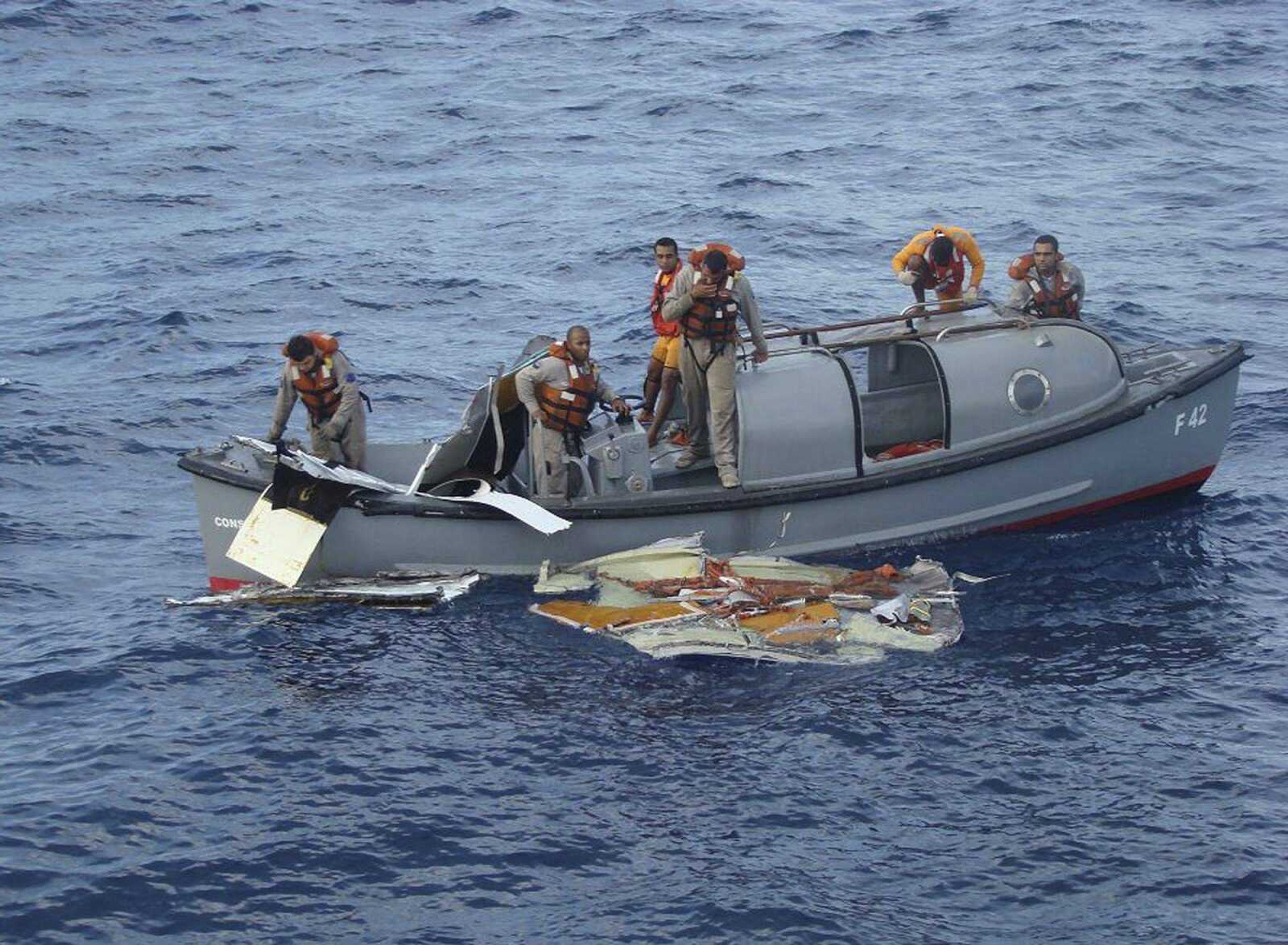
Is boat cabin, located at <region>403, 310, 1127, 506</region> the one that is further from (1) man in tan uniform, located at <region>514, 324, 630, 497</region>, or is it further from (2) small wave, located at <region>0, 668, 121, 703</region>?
(2) small wave, located at <region>0, 668, 121, 703</region>

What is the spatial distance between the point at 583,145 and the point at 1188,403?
2041 cm

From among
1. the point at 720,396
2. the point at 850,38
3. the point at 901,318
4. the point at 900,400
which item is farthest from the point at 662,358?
the point at 850,38

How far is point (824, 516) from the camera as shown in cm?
1889

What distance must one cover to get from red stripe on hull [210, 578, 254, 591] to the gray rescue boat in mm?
23

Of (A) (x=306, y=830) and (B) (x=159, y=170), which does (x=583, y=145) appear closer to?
(B) (x=159, y=170)

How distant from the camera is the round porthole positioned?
19.2 metres

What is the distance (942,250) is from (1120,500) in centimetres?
370

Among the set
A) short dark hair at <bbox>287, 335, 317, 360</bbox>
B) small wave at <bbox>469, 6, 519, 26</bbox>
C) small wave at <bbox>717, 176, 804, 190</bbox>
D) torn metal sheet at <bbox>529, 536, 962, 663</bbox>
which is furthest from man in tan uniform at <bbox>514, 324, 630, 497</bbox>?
small wave at <bbox>469, 6, 519, 26</bbox>

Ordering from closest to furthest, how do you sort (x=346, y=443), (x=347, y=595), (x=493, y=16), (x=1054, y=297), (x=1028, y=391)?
(x=347, y=595) < (x=346, y=443) < (x=1028, y=391) < (x=1054, y=297) < (x=493, y=16)

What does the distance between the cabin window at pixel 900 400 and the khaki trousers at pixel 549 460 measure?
4076 millimetres

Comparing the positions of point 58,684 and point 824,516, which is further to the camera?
point 824,516

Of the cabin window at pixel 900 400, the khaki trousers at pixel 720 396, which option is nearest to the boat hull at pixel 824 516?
the khaki trousers at pixel 720 396

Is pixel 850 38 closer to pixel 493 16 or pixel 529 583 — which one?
pixel 493 16

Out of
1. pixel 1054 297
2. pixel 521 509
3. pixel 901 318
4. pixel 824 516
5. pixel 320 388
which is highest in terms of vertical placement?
pixel 1054 297
